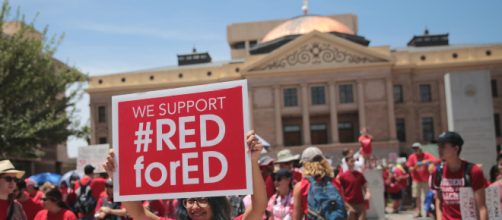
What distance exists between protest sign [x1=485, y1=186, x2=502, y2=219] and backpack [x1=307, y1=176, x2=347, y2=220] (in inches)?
51.9

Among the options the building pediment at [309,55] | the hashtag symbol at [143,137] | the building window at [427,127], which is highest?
the building pediment at [309,55]

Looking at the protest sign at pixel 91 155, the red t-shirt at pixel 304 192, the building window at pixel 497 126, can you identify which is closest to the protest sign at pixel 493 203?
the red t-shirt at pixel 304 192

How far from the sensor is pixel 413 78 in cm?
6047

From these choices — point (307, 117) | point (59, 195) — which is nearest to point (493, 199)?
point (59, 195)

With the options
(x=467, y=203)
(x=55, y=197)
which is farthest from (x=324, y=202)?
(x=55, y=197)

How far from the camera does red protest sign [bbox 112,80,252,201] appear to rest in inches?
127

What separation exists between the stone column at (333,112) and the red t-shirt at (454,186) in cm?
5315

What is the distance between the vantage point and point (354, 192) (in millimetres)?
8836

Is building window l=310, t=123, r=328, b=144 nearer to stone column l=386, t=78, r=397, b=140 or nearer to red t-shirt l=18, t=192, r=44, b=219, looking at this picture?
stone column l=386, t=78, r=397, b=140

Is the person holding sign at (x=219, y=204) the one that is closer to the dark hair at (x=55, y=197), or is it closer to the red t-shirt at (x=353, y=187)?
the dark hair at (x=55, y=197)

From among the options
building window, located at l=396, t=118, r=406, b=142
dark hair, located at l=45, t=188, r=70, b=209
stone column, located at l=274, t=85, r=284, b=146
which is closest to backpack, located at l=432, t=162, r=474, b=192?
dark hair, located at l=45, t=188, r=70, b=209

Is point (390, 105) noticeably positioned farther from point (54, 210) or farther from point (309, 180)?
point (54, 210)

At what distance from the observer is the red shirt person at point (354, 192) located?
8828 mm

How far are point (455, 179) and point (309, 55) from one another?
54104 millimetres
